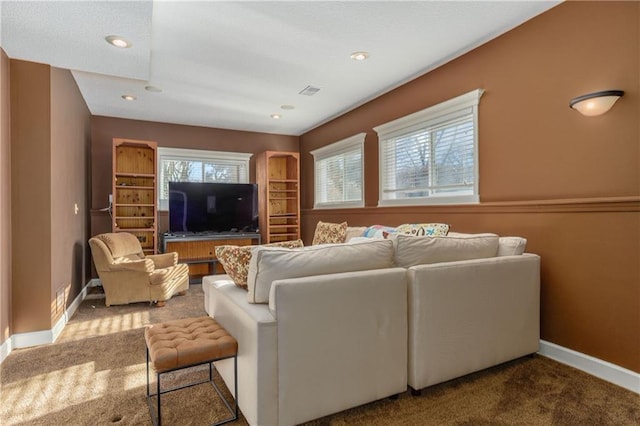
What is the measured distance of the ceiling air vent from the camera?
14.3ft

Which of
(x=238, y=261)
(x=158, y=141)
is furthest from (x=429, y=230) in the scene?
(x=158, y=141)

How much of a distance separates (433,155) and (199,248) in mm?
4089

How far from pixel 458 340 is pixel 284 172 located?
5049mm

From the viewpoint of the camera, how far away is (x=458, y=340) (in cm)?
215

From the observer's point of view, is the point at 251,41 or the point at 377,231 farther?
the point at 377,231

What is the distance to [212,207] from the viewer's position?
19.5ft

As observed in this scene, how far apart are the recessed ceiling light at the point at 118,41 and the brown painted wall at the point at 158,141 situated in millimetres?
3277

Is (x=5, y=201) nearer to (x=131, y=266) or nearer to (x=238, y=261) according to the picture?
(x=131, y=266)

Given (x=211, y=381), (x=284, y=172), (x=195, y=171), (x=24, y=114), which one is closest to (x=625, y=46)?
(x=211, y=381)

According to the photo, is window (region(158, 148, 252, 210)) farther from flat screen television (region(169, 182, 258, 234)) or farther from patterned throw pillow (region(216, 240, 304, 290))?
patterned throw pillow (region(216, 240, 304, 290))

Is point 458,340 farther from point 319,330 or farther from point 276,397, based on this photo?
point 276,397

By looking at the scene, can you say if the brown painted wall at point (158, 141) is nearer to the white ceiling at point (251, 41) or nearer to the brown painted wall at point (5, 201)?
the white ceiling at point (251, 41)

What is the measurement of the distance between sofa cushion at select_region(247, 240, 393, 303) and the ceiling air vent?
9.52ft

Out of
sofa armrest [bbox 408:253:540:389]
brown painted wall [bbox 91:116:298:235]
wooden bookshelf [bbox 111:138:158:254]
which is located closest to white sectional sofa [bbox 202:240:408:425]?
sofa armrest [bbox 408:253:540:389]
